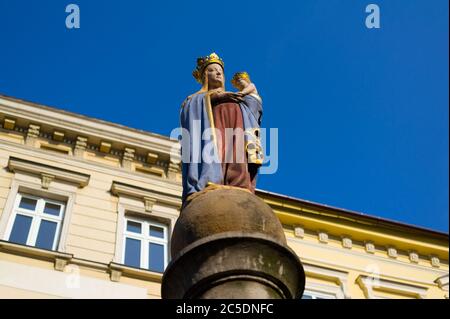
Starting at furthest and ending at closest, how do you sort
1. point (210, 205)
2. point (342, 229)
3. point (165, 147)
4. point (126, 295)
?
point (342, 229)
point (165, 147)
point (126, 295)
point (210, 205)

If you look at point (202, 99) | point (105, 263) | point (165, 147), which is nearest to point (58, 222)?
point (105, 263)

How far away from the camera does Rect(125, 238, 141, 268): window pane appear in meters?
13.7

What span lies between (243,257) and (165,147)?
12389 mm

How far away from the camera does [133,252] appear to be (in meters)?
14.0

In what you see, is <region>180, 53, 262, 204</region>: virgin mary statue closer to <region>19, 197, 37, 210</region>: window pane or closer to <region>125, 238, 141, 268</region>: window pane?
<region>125, 238, 141, 268</region>: window pane

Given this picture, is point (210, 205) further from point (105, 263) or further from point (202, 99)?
point (105, 263)

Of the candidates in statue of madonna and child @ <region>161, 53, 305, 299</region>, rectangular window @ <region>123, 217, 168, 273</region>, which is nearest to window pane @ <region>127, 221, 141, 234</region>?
rectangular window @ <region>123, 217, 168, 273</region>

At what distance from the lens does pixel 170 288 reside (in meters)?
4.18

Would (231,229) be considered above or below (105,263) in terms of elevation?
below

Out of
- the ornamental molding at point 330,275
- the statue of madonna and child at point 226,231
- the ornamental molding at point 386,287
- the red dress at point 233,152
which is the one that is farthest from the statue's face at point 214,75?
the ornamental molding at point 386,287

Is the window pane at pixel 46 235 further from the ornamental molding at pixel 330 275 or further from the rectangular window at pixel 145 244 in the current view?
the ornamental molding at pixel 330 275

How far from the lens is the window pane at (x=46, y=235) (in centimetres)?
1331

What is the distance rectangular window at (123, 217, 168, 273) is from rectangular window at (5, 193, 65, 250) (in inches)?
58.4

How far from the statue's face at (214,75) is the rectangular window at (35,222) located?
7.94 m
